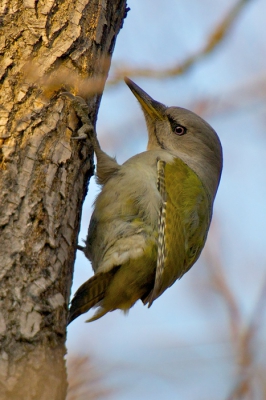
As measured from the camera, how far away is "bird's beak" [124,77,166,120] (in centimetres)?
568

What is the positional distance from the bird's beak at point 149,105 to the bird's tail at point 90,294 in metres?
1.89

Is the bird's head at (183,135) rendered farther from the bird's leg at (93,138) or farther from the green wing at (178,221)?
the bird's leg at (93,138)

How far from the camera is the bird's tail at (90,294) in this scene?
14.5 feet

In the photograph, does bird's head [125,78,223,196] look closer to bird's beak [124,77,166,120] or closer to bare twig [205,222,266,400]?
bird's beak [124,77,166,120]

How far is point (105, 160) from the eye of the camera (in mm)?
4816

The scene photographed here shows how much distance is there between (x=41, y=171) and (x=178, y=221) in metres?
1.74

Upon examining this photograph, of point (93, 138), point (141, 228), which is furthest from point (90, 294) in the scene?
point (93, 138)

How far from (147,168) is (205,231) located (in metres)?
0.80

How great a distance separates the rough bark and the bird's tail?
828mm

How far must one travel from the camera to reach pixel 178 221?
493 cm

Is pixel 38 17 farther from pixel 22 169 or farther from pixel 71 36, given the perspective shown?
pixel 22 169

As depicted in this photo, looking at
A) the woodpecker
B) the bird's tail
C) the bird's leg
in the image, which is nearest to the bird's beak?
the woodpecker

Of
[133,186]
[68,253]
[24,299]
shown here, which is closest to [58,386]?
[24,299]

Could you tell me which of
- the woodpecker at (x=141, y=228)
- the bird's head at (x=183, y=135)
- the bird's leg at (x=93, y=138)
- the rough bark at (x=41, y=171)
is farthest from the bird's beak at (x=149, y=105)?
the rough bark at (x=41, y=171)
